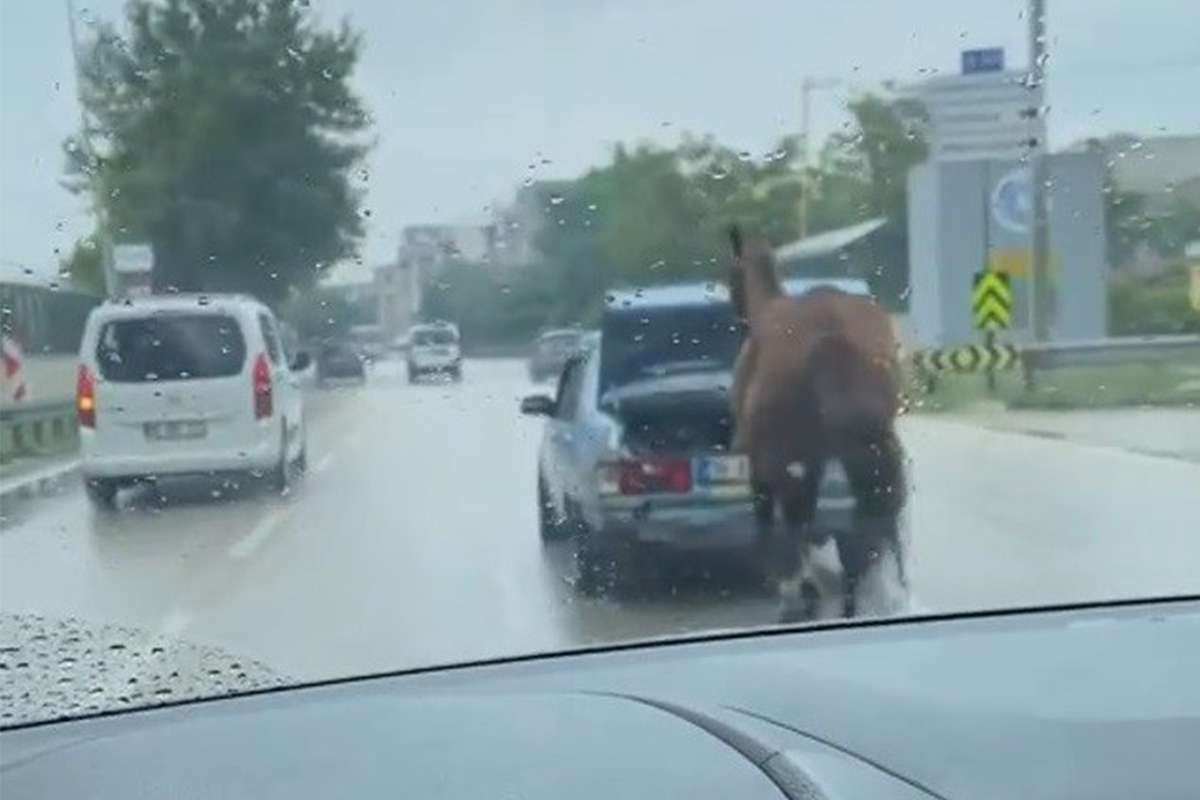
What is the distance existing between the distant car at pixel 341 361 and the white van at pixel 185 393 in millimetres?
78

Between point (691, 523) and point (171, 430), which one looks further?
point (171, 430)

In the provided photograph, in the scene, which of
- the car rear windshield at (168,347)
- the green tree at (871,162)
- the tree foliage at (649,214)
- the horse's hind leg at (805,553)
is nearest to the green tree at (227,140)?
the car rear windshield at (168,347)

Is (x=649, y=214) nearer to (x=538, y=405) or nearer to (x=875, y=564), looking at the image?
(x=538, y=405)

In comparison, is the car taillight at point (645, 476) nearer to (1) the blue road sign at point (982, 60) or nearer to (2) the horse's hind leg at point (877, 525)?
(2) the horse's hind leg at point (877, 525)

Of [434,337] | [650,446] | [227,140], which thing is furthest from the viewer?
[650,446]

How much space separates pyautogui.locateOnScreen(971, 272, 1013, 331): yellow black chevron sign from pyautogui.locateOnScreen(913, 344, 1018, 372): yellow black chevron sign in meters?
0.11

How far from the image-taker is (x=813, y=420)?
22.0 feet

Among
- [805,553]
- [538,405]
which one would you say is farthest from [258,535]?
[805,553]

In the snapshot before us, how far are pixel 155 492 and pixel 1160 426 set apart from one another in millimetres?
3512

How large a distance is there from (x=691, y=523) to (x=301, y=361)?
132cm

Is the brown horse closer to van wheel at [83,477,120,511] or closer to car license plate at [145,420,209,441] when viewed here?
car license plate at [145,420,209,441]

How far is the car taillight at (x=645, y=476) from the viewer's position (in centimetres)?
696

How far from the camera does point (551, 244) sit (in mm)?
6359

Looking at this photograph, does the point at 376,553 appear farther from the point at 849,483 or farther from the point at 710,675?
the point at 710,675
